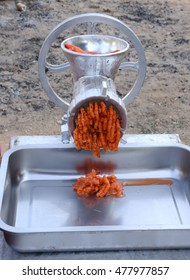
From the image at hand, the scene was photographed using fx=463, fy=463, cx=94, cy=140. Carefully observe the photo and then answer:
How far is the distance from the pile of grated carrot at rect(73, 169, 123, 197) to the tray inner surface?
24 millimetres

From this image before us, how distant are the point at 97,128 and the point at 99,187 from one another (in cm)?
27

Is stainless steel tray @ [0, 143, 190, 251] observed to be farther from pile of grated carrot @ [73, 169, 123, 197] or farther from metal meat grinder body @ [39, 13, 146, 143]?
metal meat grinder body @ [39, 13, 146, 143]

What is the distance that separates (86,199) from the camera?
1830 mm

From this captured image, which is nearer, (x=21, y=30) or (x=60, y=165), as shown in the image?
(x=60, y=165)

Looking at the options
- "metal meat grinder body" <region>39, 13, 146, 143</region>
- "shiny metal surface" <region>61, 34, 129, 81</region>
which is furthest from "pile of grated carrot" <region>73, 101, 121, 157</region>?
"shiny metal surface" <region>61, 34, 129, 81</region>

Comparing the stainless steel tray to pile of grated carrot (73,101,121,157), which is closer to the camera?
the stainless steel tray

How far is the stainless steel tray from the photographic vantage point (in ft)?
4.99

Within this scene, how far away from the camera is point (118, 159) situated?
198 cm

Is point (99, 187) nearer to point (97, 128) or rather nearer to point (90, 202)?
point (90, 202)

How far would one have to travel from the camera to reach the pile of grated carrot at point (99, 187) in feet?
6.03

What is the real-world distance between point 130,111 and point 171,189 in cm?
194

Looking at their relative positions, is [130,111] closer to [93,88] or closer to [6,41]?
[6,41]

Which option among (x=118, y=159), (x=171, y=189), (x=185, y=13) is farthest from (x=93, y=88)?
(x=185, y=13)

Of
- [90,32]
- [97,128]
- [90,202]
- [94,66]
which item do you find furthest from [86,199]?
[90,32]
